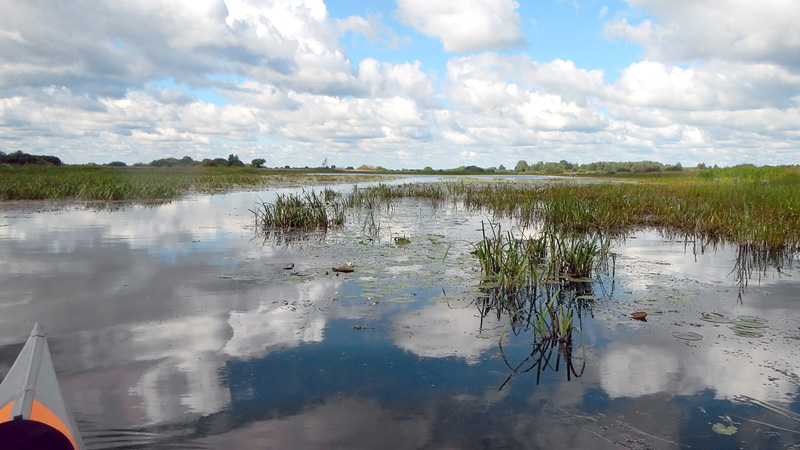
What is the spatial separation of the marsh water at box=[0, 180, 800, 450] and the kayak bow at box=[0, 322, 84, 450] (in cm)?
58

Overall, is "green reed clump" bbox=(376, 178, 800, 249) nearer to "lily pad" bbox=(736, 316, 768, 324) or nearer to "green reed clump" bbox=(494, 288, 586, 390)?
"lily pad" bbox=(736, 316, 768, 324)

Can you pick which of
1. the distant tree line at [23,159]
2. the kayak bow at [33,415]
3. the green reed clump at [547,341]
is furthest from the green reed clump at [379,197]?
the distant tree line at [23,159]

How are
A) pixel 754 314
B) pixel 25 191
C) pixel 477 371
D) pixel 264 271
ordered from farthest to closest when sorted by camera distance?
pixel 25 191 < pixel 264 271 < pixel 754 314 < pixel 477 371

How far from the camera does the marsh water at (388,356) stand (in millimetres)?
3291

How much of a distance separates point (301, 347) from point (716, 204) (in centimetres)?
1386

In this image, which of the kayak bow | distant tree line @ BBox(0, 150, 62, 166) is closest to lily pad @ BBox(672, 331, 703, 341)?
the kayak bow

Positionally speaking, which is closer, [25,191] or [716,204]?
[716,204]

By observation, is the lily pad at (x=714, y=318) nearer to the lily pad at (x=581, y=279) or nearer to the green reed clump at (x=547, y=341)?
the green reed clump at (x=547, y=341)

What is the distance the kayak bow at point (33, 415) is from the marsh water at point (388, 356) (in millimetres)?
578

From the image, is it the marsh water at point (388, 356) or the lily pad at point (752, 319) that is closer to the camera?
the marsh water at point (388, 356)

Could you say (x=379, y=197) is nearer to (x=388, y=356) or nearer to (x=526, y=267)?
(x=526, y=267)

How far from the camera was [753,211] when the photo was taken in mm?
12516

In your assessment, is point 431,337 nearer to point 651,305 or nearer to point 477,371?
point 477,371

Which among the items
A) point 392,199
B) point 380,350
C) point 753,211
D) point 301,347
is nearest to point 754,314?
point 380,350
